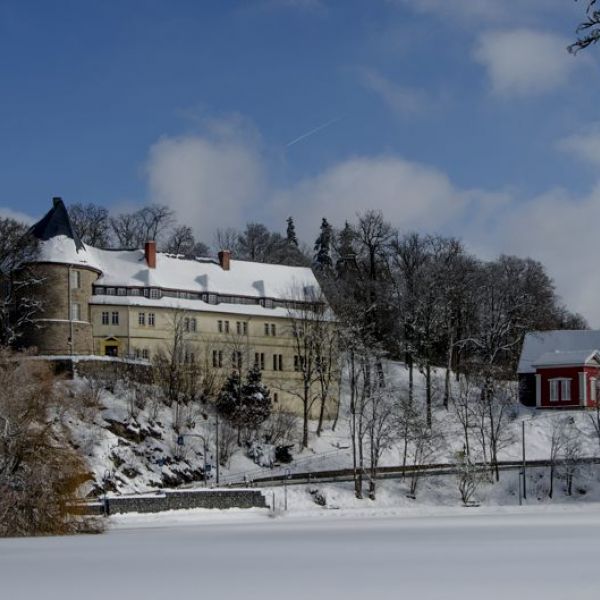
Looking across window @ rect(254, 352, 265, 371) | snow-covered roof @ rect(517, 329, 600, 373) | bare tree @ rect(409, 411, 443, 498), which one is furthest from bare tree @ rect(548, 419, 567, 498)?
window @ rect(254, 352, 265, 371)

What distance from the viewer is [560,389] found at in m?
79.6

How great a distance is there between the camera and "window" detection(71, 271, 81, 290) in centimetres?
7181

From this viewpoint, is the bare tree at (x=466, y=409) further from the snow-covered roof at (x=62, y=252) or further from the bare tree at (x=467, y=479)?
the snow-covered roof at (x=62, y=252)

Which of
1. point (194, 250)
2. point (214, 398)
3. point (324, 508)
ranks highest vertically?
point (194, 250)

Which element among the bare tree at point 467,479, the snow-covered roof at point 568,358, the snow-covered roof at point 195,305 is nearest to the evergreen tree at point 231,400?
the snow-covered roof at point 195,305

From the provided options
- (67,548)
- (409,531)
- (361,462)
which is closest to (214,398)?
(361,462)

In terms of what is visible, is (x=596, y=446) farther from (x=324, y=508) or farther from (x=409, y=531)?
(x=409, y=531)

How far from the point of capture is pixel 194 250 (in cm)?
11212

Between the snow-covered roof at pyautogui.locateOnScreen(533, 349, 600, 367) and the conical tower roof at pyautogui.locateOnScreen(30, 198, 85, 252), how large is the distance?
35.2 m

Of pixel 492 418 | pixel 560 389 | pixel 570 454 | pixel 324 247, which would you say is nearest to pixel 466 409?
pixel 492 418

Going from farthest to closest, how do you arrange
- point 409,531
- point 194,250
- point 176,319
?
point 194,250 < point 176,319 < point 409,531

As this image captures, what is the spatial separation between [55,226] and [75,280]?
393cm

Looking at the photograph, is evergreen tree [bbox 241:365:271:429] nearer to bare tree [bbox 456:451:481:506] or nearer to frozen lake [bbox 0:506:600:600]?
bare tree [bbox 456:451:481:506]

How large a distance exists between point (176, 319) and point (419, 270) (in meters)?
20.8
